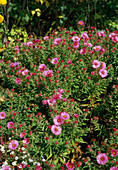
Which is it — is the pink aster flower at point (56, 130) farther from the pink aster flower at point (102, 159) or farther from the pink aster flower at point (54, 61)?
the pink aster flower at point (54, 61)

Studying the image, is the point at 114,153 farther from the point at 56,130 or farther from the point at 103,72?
the point at 103,72

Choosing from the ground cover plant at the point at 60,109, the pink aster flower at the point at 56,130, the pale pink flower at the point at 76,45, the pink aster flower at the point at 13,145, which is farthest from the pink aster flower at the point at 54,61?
the pink aster flower at the point at 13,145

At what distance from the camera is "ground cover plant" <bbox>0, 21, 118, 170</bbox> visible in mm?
2264

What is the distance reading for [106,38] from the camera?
11.5 feet

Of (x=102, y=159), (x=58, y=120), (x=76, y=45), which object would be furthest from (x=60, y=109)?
(x=76, y=45)

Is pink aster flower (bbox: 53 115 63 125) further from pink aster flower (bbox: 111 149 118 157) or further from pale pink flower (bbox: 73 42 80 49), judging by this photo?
pale pink flower (bbox: 73 42 80 49)

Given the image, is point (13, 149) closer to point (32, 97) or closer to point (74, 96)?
point (32, 97)

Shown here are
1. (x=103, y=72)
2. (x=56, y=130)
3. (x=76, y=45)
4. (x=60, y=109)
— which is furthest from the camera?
(x=76, y=45)

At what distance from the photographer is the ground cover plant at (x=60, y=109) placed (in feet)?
7.43

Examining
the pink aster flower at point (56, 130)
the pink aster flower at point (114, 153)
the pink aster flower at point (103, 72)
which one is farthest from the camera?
the pink aster flower at point (103, 72)

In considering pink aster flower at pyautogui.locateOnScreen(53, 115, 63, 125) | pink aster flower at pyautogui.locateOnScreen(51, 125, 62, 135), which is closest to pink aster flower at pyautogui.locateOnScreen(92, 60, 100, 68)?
pink aster flower at pyautogui.locateOnScreen(53, 115, 63, 125)

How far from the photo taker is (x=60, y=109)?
8.75 ft

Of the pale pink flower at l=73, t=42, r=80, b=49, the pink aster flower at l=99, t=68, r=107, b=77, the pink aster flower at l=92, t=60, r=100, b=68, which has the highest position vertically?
the pale pink flower at l=73, t=42, r=80, b=49

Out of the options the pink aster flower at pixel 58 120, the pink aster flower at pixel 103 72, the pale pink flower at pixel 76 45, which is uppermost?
the pale pink flower at pixel 76 45
